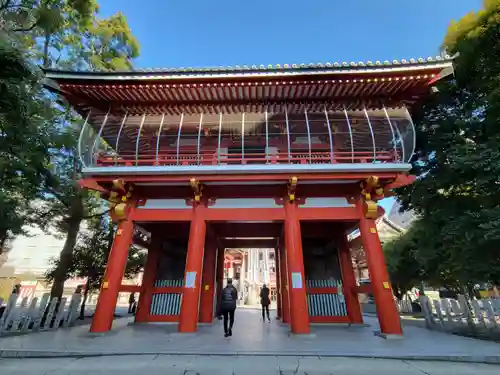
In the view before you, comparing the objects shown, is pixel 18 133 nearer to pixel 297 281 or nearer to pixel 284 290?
pixel 297 281

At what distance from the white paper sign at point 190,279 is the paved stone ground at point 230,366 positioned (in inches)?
110

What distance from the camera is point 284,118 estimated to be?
10.2 metres

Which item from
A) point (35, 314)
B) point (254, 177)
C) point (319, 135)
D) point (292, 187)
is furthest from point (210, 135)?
point (35, 314)

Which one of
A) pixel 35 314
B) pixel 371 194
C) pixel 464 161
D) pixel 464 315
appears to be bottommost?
pixel 35 314

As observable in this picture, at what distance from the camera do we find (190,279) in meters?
8.83

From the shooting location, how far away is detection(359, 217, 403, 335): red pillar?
823cm

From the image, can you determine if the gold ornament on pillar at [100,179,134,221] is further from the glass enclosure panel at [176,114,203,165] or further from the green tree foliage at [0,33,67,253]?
the green tree foliage at [0,33,67,253]

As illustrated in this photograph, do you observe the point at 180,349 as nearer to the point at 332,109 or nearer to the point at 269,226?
the point at 269,226

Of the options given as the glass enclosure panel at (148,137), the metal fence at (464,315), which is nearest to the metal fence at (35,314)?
the glass enclosure panel at (148,137)

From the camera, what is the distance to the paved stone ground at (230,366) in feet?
16.3

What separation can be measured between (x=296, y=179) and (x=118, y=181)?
19.8 ft

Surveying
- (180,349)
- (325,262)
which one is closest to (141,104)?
(180,349)

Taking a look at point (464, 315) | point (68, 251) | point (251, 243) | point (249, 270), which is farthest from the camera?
point (249, 270)

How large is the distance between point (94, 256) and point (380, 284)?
15227mm
